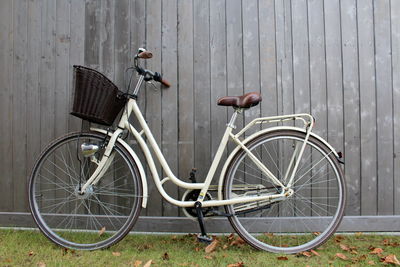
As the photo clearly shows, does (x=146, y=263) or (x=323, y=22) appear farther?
(x=323, y=22)

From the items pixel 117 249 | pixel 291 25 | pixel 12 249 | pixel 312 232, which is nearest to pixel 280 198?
pixel 312 232

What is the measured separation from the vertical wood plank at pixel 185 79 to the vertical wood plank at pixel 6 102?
57.5 inches

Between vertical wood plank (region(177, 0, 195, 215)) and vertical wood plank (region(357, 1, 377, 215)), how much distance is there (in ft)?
4.61

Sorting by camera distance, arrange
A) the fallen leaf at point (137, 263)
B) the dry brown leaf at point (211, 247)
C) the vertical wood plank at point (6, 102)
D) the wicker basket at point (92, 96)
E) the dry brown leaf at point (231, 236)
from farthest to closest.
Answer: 1. the vertical wood plank at point (6, 102)
2. the dry brown leaf at point (231, 236)
3. the dry brown leaf at point (211, 247)
4. the wicker basket at point (92, 96)
5. the fallen leaf at point (137, 263)

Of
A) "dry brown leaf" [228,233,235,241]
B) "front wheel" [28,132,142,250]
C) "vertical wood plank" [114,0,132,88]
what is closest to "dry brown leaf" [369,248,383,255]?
"dry brown leaf" [228,233,235,241]

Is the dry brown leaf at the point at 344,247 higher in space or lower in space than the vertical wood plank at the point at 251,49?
lower

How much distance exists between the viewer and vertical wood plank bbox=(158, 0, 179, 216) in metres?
2.61

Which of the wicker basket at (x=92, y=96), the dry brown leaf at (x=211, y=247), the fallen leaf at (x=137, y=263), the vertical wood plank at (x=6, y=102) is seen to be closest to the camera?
the fallen leaf at (x=137, y=263)

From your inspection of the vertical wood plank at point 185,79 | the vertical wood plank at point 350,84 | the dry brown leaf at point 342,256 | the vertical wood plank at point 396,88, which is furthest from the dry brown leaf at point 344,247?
the vertical wood plank at point 185,79

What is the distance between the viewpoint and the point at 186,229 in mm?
2574

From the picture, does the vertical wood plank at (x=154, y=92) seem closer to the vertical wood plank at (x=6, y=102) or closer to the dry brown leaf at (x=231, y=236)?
the dry brown leaf at (x=231, y=236)

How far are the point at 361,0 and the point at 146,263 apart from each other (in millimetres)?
2638

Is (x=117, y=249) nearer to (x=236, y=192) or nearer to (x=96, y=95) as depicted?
(x=236, y=192)

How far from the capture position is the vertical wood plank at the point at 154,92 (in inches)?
103
